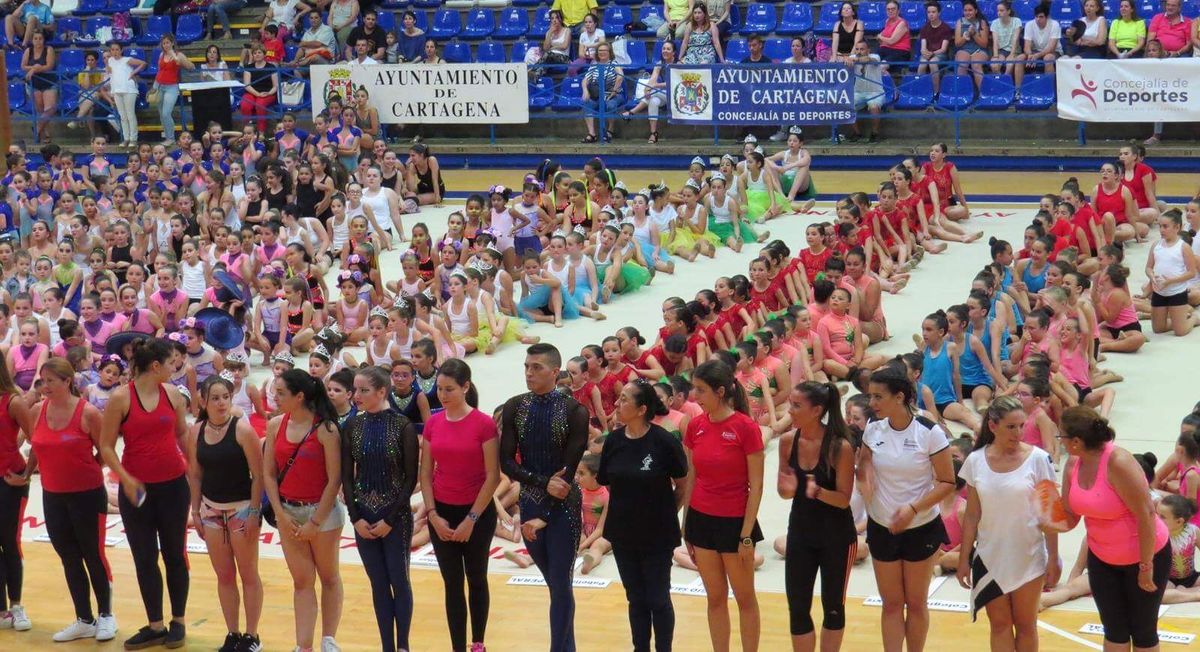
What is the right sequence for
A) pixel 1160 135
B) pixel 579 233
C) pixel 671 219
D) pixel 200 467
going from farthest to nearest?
1. pixel 1160 135
2. pixel 671 219
3. pixel 579 233
4. pixel 200 467

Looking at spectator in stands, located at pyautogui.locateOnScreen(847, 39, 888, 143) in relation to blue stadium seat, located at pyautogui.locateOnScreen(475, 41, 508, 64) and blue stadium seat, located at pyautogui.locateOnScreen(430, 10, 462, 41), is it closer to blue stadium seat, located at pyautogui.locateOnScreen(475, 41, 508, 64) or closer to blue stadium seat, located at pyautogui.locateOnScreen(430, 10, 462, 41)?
blue stadium seat, located at pyautogui.locateOnScreen(475, 41, 508, 64)

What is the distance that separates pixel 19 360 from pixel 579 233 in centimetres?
534

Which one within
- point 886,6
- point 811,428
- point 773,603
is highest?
point 886,6

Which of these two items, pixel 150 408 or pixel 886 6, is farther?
pixel 886 6

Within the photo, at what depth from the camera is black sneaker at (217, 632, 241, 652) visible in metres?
7.62

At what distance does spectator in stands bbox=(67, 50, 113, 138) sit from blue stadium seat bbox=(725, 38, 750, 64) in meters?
9.51

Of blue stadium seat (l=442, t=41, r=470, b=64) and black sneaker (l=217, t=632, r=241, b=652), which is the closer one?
black sneaker (l=217, t=632, r=241, b=652)

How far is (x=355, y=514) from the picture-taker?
722cm

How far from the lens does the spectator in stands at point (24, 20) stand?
2559 cm

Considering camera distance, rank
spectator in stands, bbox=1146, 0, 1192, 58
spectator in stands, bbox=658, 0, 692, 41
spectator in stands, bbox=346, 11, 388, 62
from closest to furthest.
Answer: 1. spectator in stands, bbox=1146, 0, 1192, 58
2. spectator in stands, bbox=658, 0, 692, 41
3. spectator in stands, bbox=346, 11, 388, 62

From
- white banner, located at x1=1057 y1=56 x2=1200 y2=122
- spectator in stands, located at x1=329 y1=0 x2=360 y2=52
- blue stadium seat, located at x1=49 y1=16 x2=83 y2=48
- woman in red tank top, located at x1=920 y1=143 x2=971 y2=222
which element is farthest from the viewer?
blue stadium seat, located at x1=49 y1=16 x2=83 y2=48

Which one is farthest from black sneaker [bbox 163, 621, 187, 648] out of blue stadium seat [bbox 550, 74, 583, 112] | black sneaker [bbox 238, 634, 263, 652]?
blue stadium seat [bbox 550, 74, 583, 112]

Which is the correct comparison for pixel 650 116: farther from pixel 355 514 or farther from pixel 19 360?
pixel 355 514

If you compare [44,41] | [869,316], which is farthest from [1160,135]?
[44,41]
